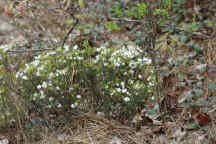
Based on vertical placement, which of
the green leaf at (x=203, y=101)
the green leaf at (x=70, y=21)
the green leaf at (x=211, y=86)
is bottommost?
the green leaf at (x=203, y=101)

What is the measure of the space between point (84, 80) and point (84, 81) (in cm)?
1

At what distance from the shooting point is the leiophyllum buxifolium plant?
2180 millimetres

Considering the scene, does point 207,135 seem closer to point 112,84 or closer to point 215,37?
point 112,84

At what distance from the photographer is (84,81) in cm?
227

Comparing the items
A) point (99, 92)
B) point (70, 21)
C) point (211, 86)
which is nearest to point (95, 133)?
point (99, 92)

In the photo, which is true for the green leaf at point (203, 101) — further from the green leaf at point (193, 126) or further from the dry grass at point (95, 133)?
the dry grass at point (95, 133)

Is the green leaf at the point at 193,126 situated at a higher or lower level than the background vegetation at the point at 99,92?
lower

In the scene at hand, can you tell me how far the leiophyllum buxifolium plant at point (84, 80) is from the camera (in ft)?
7.15

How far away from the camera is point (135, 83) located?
87.0 inches

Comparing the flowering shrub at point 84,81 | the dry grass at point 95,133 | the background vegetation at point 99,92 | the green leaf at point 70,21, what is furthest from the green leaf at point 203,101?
the green leaf at point 70,21

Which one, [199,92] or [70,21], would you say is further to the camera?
[70,21]

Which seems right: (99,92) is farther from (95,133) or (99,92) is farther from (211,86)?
(211,86)

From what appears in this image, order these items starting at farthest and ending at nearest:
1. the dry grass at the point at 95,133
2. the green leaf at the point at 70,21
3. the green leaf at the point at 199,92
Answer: the green leaf at the point at 70,21, the green leaf at the point at 199,92, the dry grass at the point at 95,133

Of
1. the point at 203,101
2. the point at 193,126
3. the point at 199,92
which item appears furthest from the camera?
the point at 199,92
